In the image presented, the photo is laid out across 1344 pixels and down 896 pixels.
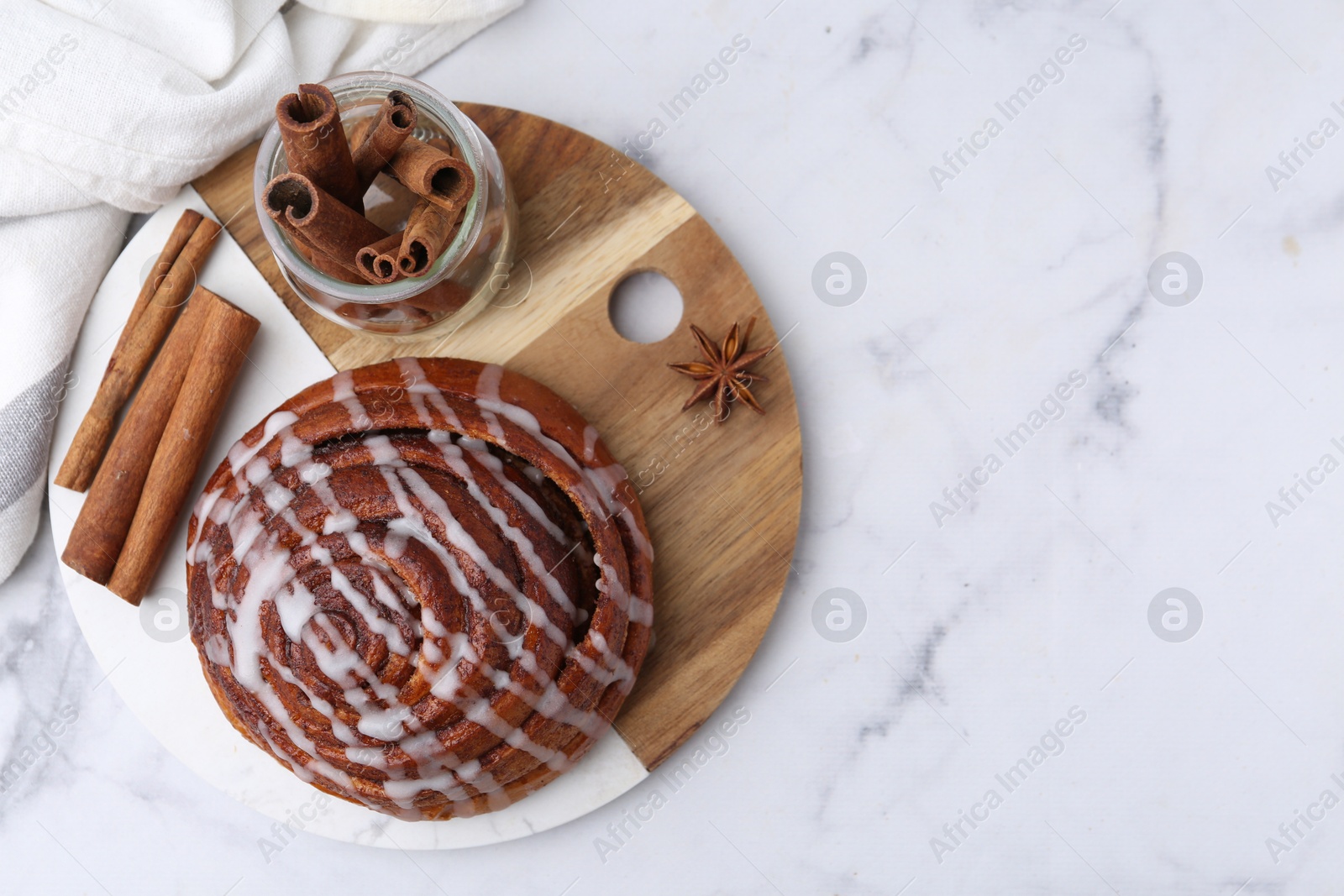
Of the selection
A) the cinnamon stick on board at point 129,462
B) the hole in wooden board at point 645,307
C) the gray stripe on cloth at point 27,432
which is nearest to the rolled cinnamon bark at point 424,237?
the hole in wooden board at point 645,307

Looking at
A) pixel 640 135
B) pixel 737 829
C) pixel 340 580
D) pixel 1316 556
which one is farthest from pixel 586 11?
pixel 1316 556

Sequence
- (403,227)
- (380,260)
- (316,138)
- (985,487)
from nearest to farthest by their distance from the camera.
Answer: (316,138), (380,260), (403,227), (985,487)

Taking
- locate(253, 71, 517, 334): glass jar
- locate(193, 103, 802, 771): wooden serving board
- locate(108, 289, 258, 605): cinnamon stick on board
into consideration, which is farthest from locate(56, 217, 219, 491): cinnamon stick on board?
locate(253, 71, 517, 334): glass jar

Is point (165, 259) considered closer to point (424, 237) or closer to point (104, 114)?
point (104, 114)

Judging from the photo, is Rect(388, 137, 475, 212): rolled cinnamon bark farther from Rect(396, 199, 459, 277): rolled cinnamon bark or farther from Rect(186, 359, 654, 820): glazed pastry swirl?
→ Rect(186, 359, 654, 820): glazed pastry swirl

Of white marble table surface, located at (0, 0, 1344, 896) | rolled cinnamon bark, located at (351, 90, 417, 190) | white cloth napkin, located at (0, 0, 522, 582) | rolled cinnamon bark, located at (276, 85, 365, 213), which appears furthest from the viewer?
white marble table surface, located at (0, 0, 1344, 896)

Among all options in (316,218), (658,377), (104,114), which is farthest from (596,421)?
(104,114)
